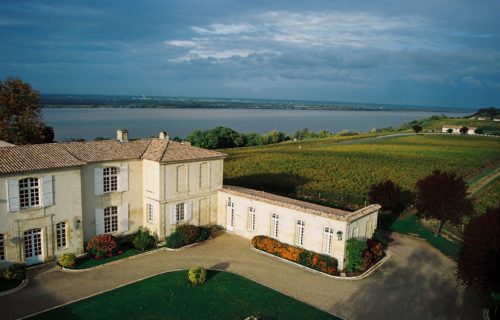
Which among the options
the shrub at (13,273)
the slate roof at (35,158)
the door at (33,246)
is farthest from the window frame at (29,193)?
the shrub at (13,273)

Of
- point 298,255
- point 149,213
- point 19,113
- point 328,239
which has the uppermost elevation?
point 19,113

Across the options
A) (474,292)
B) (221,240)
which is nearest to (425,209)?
(474,292)

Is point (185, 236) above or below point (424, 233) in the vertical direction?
above

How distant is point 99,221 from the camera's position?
23359mm

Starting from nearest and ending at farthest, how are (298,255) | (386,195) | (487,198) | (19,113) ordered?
(298,255) < (386,195) < (487,198) < (19,113)

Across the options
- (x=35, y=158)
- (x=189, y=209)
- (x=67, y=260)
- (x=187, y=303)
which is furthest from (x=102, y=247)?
(x=187, y=303)

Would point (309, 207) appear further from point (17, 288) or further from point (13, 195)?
point (13, 195)

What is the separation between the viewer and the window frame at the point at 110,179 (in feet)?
76.6

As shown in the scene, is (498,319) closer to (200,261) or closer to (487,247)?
(487,247)

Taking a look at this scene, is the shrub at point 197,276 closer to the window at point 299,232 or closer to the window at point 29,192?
the window at point 299,232

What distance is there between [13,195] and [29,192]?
83 cm

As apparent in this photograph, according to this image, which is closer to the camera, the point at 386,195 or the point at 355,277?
the point at 355,277

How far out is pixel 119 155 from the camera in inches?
937

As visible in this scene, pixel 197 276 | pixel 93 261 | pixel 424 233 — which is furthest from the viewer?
pixel 424 233
